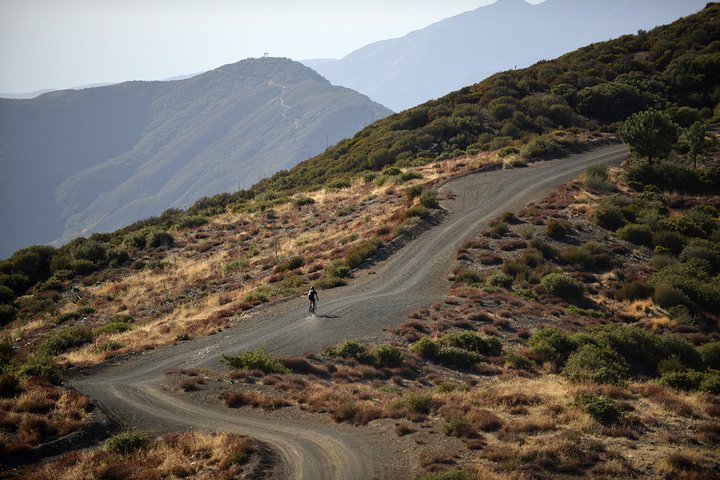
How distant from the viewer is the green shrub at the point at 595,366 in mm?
19625

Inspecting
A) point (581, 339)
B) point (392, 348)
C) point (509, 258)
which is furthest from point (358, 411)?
point (509, 258)

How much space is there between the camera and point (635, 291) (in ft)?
98.8

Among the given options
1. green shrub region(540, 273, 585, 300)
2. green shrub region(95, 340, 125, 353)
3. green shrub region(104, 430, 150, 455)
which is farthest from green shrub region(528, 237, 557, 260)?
green shrub region(104, 430, 150, 455)

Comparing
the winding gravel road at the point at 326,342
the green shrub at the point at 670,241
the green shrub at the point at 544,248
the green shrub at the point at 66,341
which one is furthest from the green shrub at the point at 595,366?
the green shrub at the point at 66,341

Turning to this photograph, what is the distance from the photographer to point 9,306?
37.1 metres

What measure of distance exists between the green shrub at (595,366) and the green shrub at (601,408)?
3.35m

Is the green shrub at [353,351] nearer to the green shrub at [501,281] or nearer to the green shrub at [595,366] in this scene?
the green shrub at [595,366]

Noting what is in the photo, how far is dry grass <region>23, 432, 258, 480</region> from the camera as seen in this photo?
1262 cm

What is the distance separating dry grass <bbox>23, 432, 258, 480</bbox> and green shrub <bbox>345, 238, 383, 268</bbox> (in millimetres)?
22449

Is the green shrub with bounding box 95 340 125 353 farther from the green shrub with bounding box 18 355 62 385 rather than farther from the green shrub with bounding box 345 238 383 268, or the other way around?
the green shrub with bounding box 345 238 383 268

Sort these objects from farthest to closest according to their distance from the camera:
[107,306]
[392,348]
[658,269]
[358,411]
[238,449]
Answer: [107,306] < [658,269] < [392,348] < [358,411] < [238,449]

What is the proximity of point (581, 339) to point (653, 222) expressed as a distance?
20.5 meters

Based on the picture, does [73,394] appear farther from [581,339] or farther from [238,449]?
[581,339]

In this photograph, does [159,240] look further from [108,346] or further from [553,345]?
[553,345]
